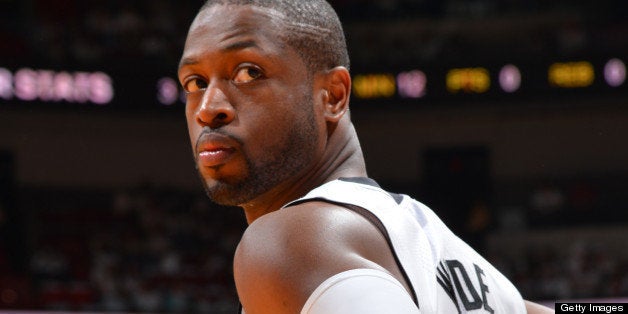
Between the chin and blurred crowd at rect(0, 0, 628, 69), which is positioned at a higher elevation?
the chin

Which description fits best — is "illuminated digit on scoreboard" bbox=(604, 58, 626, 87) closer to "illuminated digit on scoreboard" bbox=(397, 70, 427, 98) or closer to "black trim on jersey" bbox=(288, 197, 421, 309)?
"illuminated digit on scoreboard" bbox=(397, 70, 427, 98)

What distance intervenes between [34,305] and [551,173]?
829 centimetres

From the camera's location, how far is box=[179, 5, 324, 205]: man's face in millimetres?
1412

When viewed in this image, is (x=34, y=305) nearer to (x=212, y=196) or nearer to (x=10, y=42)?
(x=10, y=42)

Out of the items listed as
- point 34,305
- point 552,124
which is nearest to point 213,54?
point 34,305

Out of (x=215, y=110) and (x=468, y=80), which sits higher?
(x=215, y=110)

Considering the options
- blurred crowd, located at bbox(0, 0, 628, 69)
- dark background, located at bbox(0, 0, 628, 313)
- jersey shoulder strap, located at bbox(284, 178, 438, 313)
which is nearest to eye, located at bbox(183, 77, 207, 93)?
jersey shoulder strap, located at bbox(284, 178, 438, 313)

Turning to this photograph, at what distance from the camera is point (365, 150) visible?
14375 millimetres

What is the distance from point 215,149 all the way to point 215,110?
0.21ft

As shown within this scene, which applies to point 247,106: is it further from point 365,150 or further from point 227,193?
point 365,150

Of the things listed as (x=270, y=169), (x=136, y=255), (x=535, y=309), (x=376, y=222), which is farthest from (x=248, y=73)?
(x=136, y=255)

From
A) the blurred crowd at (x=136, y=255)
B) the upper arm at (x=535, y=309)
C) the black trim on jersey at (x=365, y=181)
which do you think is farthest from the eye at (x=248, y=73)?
the blurred crowd at (x=136, y=255)

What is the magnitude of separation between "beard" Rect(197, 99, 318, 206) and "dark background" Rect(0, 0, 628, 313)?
866 centimetres

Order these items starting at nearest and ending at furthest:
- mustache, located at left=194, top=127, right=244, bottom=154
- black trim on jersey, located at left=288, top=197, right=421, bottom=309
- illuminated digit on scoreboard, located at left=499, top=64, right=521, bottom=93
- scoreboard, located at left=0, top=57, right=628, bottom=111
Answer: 1. black trim on jersey, located at left=288, top=197, right=421, bottom=309
2. mustache, located at left=194, top=127, right=244, bottom=154
3. scoreboard, located at left=0, top=57, right=628, bottom=111
4. illuminated digit on scoreboard, located at left=499, top=64, right=521, bottom=93
